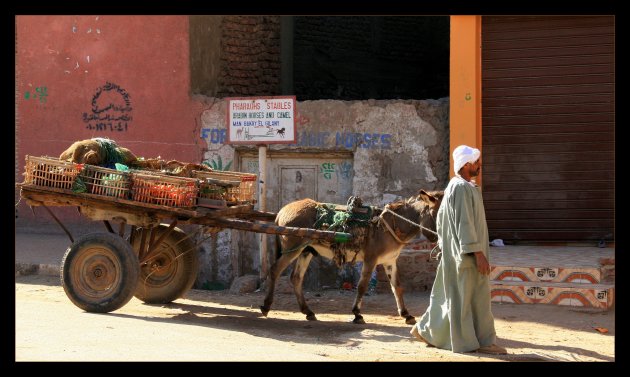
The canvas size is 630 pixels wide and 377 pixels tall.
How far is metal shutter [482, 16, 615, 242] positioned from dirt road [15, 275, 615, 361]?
2354mm

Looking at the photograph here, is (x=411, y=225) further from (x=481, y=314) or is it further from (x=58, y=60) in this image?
(x=58, y=60)

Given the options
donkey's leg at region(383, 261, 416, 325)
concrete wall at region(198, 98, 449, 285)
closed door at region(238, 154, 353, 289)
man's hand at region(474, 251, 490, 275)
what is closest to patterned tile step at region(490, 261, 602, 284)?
donkey's leg at region(383, 261, 416, 325)

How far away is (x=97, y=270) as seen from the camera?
825 cm

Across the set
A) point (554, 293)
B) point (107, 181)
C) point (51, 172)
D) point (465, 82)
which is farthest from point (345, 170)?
point (51, 172)

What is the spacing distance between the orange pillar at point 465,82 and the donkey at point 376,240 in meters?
2.67

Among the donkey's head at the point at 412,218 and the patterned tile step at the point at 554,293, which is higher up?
the donkey's head at the point at 412,218

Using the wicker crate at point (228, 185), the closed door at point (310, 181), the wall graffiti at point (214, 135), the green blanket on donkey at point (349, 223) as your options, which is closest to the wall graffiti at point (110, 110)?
the wall graffiti at point (214, 135)

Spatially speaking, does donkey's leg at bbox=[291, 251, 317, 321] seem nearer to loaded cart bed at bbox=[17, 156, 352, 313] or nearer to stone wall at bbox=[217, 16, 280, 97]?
loaded cart bed at bbox=[17, 156, 352, 313]

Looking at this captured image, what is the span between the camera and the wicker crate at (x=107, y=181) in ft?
26.3

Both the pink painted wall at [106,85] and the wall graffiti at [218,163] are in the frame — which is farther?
the pink painted wall at [106,85]

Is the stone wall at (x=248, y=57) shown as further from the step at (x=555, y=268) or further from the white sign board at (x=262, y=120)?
the step at (x=555, y=268)

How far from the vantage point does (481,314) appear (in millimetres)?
6859
